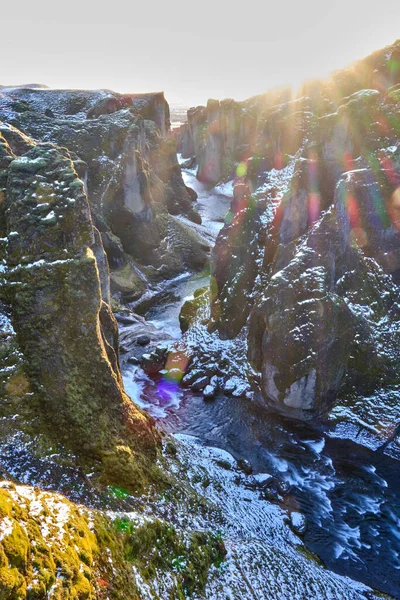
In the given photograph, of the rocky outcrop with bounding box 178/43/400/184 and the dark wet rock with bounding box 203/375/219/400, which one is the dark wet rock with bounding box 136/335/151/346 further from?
the rocky outcrop with bounding box 178/43/400/184

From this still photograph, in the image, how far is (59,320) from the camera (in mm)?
13609

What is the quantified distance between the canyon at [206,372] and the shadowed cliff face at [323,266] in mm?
149

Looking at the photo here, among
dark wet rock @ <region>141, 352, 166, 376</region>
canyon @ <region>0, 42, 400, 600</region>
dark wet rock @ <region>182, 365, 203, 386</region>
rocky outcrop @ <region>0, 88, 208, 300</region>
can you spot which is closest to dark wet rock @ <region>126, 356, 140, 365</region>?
canyon @ <region>0, 42, 400, 600</region>

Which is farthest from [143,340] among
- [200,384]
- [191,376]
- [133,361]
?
[200,384]

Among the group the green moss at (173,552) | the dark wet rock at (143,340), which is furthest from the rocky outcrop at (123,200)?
the green moss at (173,552)

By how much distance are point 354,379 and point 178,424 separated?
1251 centimetres

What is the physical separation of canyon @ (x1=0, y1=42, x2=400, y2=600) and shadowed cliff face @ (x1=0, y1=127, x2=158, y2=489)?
0.07m

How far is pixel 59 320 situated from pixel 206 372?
18583 mm

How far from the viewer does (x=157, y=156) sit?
2864 inches

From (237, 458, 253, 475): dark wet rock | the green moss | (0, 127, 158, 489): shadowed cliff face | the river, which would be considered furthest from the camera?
(237, 458, 253, 475): dark wet rock

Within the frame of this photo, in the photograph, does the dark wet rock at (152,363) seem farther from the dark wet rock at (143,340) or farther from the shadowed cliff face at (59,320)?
the shadowed cliff face at (59,320)

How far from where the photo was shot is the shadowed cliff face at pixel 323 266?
25859 mm

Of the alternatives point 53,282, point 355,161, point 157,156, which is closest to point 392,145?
point 355,161

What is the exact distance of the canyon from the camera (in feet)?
35.2
